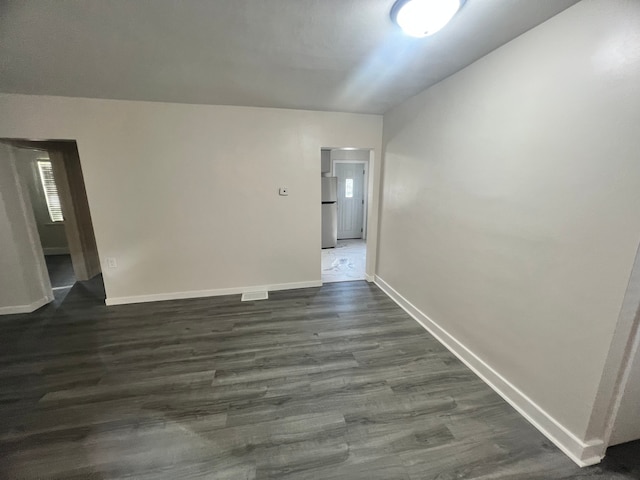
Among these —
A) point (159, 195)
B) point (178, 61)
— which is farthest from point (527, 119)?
point (159, 195)

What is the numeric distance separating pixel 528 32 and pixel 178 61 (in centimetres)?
234

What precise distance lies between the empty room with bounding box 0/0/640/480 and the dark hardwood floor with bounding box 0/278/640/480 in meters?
0.01

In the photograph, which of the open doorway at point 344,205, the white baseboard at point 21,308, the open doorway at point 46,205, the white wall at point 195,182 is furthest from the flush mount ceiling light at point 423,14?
the open doorway at point 46,205

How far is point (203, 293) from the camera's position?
3.27 metres

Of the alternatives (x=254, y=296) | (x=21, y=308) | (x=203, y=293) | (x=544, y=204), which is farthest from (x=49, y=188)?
(x=544, y=204)

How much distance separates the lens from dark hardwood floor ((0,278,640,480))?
4.23 feet

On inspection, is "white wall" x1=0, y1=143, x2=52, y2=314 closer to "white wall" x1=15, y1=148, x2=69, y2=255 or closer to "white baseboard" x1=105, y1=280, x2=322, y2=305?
"white baseboard" x1=105, y1=280, x2=322, y2=305

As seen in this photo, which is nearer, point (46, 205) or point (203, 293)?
point (203, 293)

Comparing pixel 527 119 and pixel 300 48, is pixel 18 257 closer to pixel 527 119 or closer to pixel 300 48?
pixel 300 48

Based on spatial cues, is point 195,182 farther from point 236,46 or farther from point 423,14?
point 423,14

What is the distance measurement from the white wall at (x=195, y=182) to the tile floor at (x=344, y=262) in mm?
723

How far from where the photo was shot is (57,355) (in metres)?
2.15

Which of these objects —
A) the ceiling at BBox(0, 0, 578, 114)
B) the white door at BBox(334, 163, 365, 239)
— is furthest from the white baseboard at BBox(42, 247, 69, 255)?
the white door at BBox(334, 163, 365, 239)

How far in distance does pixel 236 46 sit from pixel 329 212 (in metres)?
4.27
